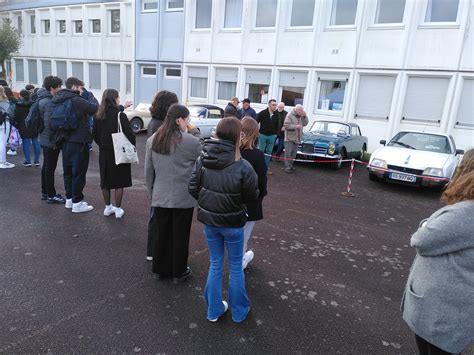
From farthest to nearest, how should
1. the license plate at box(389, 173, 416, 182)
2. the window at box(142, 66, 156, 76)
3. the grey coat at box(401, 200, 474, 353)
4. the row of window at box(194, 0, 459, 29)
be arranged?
1. the window at box(142, 66, 156, 76)
2. the row of window at box(194, 0, 459, 29)
3. the license plate at box(389, 173, 416, 182)
4. the grey coat at box(401, 200, 474, 353)

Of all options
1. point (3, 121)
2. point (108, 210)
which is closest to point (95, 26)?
point (3, 121)

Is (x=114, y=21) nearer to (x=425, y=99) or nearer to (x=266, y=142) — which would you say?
(x=266, y=142)

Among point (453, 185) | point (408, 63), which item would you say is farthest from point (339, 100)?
point (453, 185)

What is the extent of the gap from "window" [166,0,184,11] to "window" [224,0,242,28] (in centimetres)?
307

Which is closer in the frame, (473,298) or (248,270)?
(473,298)

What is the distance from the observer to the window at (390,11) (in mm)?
14578

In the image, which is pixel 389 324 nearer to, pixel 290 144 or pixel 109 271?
pixel 109 271

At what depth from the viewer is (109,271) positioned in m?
4.14

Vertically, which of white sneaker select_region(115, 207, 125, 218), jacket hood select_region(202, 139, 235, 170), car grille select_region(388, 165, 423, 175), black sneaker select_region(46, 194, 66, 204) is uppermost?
jacket hood select_region(202, 139, 235, 170)

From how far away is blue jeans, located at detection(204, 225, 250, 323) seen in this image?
3.14 meters

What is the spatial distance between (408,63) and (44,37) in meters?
26.5

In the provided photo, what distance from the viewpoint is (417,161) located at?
9172 millimetres

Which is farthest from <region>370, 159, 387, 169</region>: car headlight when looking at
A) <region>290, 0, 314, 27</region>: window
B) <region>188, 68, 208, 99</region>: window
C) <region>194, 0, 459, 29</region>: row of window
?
<region>188, 68, 208, 99</region>: window

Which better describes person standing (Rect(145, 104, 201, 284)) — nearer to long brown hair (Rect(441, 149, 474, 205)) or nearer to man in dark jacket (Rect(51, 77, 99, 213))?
long brown hair (Rect(441, 149, 474, 205))
